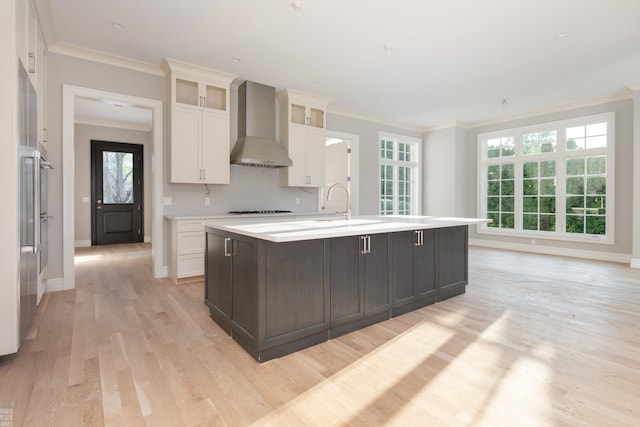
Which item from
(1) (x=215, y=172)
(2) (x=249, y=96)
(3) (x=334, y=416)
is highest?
(2) (x=249, y=96)

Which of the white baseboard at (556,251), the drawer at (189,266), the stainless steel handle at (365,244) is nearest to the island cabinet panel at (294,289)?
the stainless steel handle at (365,244)

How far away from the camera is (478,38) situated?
12.0 ft

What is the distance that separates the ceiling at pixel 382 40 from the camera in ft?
10.2

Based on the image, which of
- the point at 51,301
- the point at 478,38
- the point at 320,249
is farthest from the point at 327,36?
the point at 51,301

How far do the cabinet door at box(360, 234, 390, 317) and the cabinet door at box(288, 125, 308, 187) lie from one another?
296 centimetres

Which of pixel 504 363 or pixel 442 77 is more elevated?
pixel 442 77

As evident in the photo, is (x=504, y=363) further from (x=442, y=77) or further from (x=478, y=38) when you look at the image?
(x=442, y=77)

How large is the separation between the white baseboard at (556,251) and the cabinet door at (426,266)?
416cm

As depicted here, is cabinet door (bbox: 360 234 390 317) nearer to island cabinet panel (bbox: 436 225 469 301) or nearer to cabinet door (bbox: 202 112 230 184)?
island cabinet panel (bbox: 436 225 469 301)

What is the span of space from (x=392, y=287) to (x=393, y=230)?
528 mm

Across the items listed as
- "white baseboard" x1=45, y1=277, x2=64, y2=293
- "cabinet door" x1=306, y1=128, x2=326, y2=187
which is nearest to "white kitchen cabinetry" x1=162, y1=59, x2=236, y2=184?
"cabinet door" x1=306, y1=128, x2=326, y2=187

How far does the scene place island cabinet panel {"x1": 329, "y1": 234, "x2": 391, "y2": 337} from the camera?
98.5 inches

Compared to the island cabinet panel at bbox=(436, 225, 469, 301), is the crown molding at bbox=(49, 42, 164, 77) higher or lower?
higher

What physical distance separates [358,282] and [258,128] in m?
3.38
